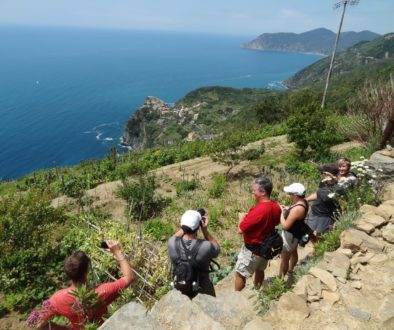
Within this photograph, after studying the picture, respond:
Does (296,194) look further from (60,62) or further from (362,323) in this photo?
(60,62)

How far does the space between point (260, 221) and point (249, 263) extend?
2.56ft

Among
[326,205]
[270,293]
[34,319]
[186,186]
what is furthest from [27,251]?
[186,186]

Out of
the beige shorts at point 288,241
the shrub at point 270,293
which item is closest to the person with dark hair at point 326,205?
the beige shorts at point 288,241

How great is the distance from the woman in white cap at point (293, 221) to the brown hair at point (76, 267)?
292 cm

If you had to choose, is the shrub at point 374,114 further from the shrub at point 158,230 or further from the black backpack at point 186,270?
the black backpack at point 186,270

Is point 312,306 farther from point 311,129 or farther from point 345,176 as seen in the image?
point 311,129

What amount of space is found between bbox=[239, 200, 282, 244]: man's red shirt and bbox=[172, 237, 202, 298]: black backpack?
2.87 feet

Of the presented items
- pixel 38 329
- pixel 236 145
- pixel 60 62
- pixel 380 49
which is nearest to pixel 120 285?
pixel 38 329

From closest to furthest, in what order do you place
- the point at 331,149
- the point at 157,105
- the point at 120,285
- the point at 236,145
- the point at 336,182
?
the point at 120,285, the point at 336,182, the point at 236,145, the point at 331,149, the point at 157,105

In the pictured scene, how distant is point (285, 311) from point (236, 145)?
974cm

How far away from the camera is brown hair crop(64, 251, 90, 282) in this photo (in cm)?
347

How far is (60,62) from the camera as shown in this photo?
193 m

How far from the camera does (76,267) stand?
3.48 m

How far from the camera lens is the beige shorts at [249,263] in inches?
195
